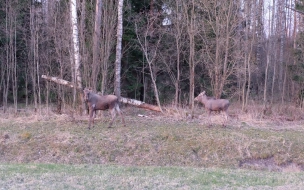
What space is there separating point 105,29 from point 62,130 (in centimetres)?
611

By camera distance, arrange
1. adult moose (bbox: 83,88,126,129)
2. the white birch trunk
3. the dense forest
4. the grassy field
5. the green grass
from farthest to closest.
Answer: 1. the dense forest
2. the white birch trunk
3. adult moose (bbox: 83,88,126,129)
4. the grassy field
5. the green grass

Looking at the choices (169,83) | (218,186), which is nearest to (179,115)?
(169,83)

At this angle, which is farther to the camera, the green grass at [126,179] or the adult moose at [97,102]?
the adult moose at [97,102]

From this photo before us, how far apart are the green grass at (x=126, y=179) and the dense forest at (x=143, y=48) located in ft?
32.0

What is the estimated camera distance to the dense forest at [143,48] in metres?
20.7

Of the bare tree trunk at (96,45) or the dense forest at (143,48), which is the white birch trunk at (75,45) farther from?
the bare tree trunk at (96,45)

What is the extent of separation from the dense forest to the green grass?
9.76 metres

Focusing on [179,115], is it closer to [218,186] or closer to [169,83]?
[169,83]

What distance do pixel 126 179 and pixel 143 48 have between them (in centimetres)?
1483

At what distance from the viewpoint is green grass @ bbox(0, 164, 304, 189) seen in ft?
29.1

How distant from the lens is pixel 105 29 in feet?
68.5

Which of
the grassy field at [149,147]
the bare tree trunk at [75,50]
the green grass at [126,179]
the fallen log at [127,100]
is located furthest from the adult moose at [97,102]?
the green grass at [126,179]

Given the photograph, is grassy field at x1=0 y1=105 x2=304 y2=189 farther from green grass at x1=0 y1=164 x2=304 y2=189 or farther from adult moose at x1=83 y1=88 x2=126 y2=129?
adult moose at x1=83 y1=88 x2=126 y2=129

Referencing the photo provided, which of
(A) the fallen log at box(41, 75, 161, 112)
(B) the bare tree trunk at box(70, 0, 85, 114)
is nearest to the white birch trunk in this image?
(B) the bare tree trunk at box(70, 0, 85, 114)
